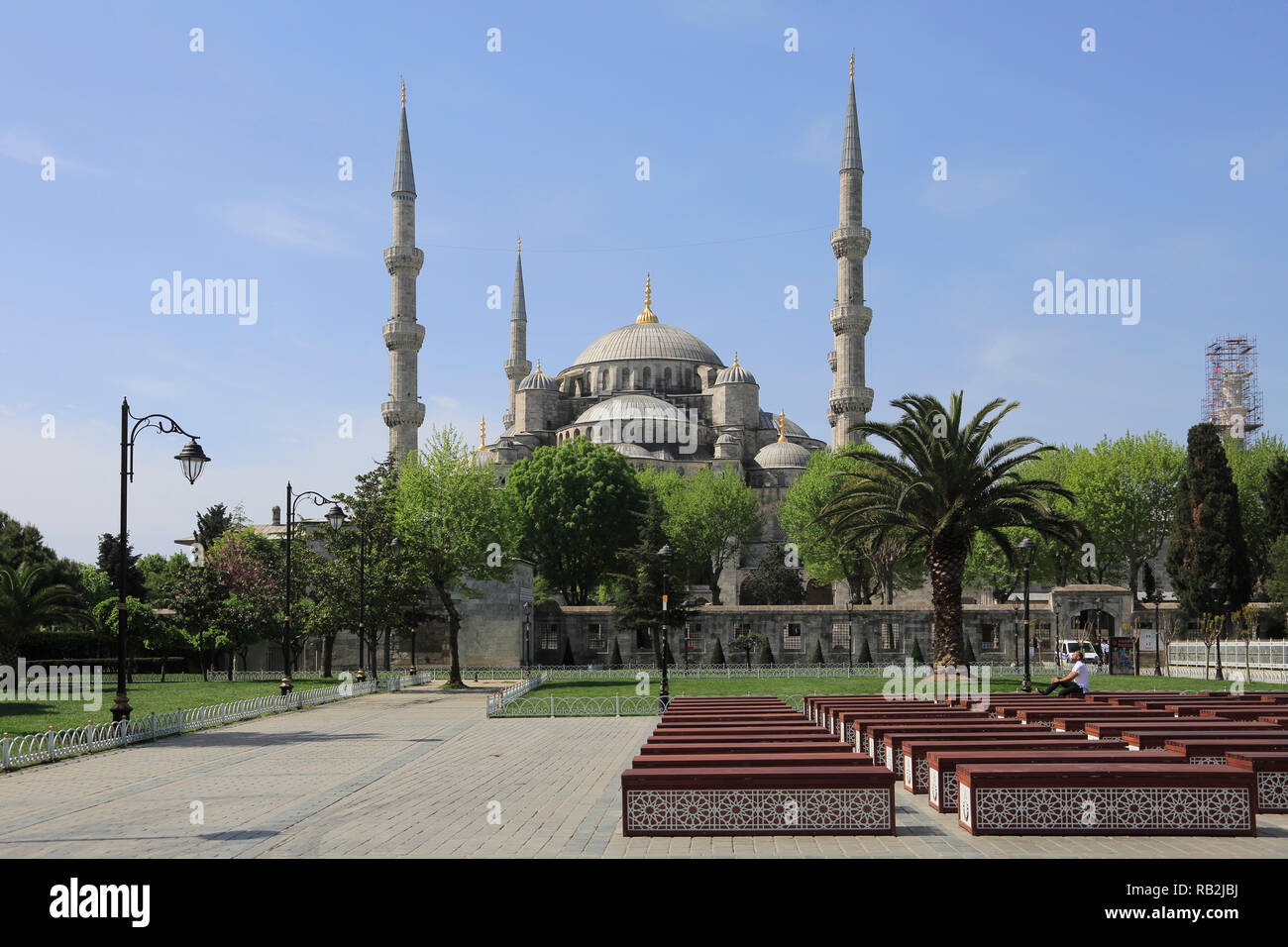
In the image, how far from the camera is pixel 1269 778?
34.3ft

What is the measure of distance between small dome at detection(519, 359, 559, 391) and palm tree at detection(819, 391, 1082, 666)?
69352mm

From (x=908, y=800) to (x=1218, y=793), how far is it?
3042 mm

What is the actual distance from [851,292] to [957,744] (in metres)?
54.5

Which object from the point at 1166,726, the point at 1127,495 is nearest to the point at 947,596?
the point at 1166,726

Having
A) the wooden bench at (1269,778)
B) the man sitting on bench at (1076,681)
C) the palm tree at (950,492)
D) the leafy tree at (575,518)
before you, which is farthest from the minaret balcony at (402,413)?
the wooden bench at (1269,778)

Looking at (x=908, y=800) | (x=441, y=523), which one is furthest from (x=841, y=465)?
(x=908, y=800)

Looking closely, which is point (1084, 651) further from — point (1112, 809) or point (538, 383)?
point (538, 383)

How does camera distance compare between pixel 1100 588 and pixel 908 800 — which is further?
pixel 1100 588

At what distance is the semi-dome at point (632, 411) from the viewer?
300 ft

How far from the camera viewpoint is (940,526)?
28297 mm

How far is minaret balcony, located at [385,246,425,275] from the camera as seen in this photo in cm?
6206
